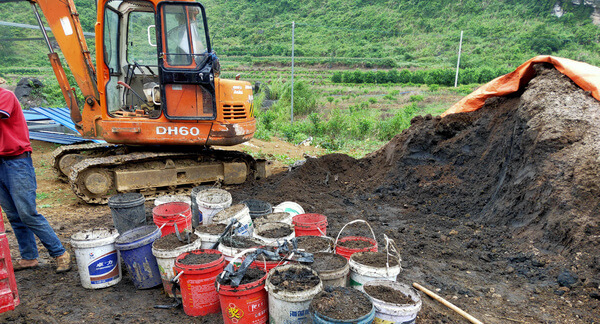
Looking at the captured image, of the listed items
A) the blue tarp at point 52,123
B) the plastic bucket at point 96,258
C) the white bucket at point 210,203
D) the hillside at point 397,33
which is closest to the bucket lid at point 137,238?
the plastic bucket at point 96,258

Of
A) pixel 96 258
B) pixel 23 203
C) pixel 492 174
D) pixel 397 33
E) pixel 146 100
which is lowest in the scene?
pixel 96 258

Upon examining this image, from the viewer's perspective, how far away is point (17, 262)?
4.27m

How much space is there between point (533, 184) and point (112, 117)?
6.71 meters

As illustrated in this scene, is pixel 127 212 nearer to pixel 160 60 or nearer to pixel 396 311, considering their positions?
pixel 160 60

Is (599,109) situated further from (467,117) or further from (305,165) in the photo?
(305,165)

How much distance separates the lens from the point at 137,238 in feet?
12.4

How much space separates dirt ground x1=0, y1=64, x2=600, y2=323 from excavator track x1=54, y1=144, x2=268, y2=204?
37 centimetres

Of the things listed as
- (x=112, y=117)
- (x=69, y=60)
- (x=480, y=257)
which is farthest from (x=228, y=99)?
(x=480, y=257)

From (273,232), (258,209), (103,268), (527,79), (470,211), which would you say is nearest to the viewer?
(103,268)

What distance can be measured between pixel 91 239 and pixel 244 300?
189 cm

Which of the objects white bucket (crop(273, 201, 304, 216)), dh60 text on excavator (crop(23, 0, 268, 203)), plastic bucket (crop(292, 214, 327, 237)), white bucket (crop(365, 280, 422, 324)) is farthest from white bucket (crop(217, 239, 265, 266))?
dh60 text on excavator (crop(23, 0, 268, 203))

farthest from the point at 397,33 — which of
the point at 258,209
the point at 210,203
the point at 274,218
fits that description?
the point at 274,218

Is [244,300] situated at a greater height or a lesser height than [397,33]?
lesser

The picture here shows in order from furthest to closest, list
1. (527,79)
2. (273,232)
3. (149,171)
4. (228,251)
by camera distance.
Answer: (149,171), (527,79), (273,232), (228,251)
